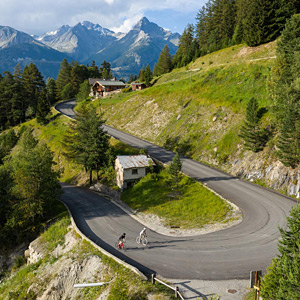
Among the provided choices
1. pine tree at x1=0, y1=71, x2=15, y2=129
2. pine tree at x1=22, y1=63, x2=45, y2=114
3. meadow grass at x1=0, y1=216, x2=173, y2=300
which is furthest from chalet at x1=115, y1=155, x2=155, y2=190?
pine tree at x1=0, y1=71, x2=15, y2=129

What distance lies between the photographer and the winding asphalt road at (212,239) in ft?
55.9

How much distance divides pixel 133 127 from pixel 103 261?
47035 millimetres

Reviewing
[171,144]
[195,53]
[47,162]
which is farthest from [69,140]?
[195,53]

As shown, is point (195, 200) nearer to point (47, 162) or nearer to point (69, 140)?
point (47, 162)

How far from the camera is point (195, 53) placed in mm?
88750

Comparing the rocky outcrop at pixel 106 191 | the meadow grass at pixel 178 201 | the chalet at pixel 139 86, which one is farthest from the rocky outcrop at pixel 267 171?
the chalet at pixel 139 86

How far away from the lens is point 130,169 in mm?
37594

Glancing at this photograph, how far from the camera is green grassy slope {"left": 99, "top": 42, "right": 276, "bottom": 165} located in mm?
42000

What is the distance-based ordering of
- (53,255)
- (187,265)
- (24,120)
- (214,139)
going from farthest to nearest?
(24,120) < (214,139) < (53,255) < (187,265)

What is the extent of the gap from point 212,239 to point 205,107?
36.2 m

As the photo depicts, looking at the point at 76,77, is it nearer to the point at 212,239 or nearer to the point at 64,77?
the point at 64,77

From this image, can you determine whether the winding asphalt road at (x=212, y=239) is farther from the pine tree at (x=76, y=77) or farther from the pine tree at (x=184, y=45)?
the pine tree at (x=76, y=77)

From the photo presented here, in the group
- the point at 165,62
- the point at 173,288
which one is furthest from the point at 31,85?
the point at 173,288

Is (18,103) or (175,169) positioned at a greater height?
(18,103)
